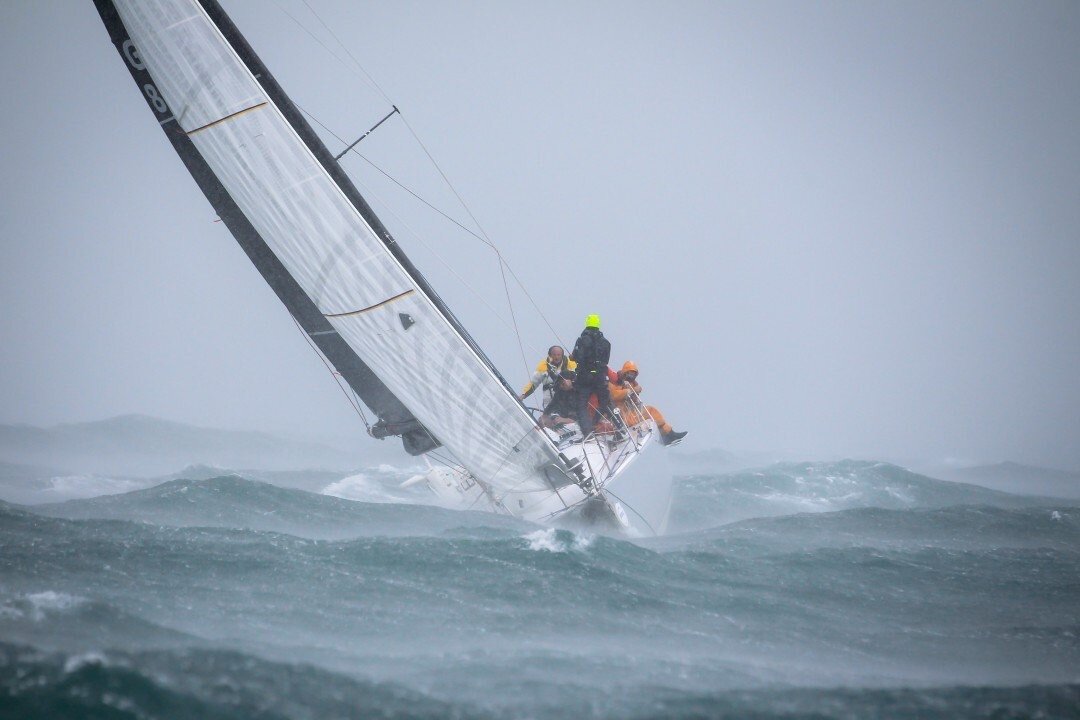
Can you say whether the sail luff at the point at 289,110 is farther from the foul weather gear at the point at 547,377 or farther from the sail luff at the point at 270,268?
the foul weather gear at the point at 547,377

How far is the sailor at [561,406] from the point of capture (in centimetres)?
1116

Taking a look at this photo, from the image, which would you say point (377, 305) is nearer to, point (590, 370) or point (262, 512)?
point (262, 512)

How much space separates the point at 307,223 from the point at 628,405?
5778 millimetres

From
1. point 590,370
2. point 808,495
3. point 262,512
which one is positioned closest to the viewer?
point 262,512

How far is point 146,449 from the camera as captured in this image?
2828 centimetres

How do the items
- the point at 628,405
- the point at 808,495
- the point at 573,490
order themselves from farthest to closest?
the point at 808,495 < the point at 628,405 < the point at 573,490

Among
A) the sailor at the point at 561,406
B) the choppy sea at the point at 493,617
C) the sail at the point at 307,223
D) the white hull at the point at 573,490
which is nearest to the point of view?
the choppy sea at the point at 493,617

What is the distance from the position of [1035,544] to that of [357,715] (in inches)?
378

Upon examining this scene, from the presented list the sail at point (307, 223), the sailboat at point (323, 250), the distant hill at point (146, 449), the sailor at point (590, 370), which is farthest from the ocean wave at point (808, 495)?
the distant hill at point (146, 449)

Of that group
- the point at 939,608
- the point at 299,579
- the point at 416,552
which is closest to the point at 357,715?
the point at 299,579

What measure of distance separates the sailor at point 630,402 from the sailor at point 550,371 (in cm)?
101

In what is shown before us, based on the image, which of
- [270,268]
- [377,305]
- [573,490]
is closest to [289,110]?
[270,268]

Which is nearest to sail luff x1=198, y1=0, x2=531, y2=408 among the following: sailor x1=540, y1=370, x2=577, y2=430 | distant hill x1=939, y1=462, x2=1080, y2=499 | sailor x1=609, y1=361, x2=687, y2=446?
sailor x1=540, y1=370, x2=577, y2=430

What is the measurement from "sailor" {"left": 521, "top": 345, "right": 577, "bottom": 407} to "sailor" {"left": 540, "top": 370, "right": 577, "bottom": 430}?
0.09 m
